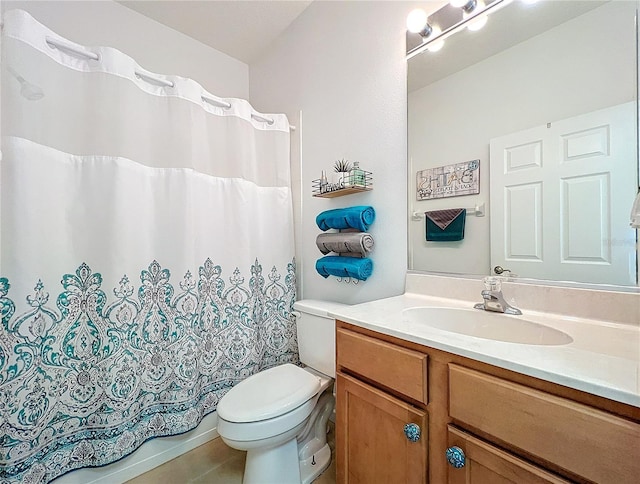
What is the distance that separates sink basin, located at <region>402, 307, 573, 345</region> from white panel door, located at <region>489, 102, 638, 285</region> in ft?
0.68

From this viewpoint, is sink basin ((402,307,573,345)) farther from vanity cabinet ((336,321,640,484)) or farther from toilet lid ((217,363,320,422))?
toilet lid ((217,363,320,422))

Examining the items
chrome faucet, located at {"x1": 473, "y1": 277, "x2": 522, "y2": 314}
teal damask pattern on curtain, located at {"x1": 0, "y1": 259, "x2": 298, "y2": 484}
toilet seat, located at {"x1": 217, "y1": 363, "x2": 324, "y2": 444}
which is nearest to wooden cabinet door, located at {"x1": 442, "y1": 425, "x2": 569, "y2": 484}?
chrome faucet, located at {"x1": 473, "y1": 277, "x2": 522, "y2": 314}

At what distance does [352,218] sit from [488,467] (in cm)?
104

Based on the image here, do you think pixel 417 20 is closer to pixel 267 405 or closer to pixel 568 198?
pixel 568 198

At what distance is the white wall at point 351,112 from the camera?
55.0 inches

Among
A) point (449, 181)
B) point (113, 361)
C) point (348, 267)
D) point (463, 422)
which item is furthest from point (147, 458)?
point (449, 181)

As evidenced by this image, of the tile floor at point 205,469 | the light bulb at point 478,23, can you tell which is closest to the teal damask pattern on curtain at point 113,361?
the tile floor at point 205,469

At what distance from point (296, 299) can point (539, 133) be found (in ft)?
5.04

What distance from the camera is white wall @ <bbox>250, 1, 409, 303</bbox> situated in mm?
1397

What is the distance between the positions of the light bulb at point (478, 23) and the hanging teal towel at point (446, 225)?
749 millimetres

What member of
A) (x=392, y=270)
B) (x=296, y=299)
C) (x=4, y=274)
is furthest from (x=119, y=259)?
(x=392, y=270)

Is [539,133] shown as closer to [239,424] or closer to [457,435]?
[457,435]

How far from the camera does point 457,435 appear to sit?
0.70 meters

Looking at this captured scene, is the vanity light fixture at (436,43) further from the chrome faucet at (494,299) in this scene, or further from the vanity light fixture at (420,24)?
the chrome faucet at (494,299)
